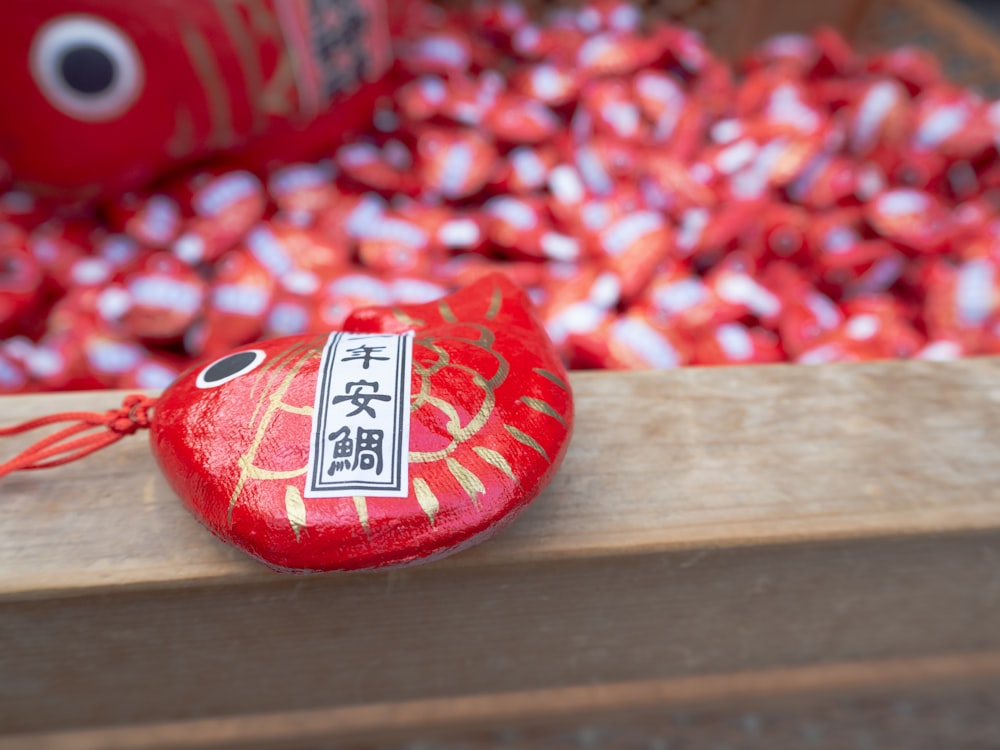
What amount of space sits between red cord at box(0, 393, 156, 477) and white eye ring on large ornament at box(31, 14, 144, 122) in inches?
20.5

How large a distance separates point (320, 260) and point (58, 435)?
470 millimetres

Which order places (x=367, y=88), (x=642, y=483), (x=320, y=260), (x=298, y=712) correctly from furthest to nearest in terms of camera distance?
(x=367, y=88)
(x=320, y=260)
(x=298, y=712)
(x=642, y=483)

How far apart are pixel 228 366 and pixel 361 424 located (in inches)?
4.3

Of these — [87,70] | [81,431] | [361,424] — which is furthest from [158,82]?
[361,424]

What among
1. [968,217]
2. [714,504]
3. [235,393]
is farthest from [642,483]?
[968,217]

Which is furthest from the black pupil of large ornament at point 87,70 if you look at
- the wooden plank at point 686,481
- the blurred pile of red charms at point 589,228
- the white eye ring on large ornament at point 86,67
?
the wooden plank at point 686,481

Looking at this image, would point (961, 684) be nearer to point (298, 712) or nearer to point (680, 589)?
point (680, 589)

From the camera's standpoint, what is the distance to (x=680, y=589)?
0.57 meters

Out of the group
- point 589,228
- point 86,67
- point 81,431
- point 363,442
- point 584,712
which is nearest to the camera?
point 363,442

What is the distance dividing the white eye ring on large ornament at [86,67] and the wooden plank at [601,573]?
463 mm

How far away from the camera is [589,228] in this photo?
1.02 metres

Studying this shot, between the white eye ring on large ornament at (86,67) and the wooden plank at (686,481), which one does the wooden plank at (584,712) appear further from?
the white eye ring on large ornament at (86,67)

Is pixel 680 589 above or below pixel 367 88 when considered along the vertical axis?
below

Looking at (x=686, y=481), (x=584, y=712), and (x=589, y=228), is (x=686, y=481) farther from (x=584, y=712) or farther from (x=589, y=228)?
(x=589, y=228)
